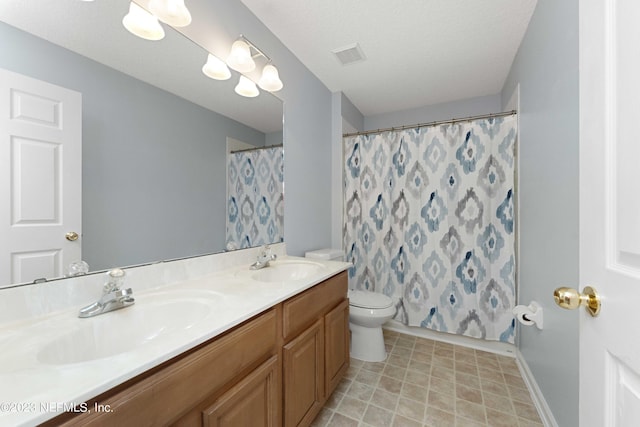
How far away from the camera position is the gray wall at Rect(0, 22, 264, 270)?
840mm

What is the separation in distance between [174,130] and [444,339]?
2.54m

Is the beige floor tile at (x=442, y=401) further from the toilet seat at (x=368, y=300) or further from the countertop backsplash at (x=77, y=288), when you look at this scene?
the countertop backsplash at (x=77, y=288)

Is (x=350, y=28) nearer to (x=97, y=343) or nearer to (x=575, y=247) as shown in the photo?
(x=575, y=247)

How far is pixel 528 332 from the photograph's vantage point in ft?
5.45

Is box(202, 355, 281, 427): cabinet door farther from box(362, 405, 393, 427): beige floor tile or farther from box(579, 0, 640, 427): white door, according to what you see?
box(579, 0, 640, 427): white door

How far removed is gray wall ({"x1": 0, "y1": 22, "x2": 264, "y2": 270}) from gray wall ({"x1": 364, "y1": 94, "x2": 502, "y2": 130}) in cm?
224

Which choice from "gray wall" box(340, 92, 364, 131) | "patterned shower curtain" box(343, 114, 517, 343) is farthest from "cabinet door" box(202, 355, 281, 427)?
"gray wall" box(340, 92, 364, 131)

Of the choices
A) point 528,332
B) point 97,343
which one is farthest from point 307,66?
point 528,332

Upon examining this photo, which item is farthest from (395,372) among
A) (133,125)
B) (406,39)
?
(406,39)

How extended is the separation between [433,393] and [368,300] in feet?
2.24

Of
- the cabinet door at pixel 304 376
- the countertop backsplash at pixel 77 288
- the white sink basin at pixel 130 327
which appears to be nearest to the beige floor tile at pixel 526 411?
the cabinet door at pixel 304 376

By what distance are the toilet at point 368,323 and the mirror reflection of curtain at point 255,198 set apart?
0.45 m

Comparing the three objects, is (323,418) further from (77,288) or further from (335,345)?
(77,288)

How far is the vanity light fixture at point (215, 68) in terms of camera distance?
51.5 inches
